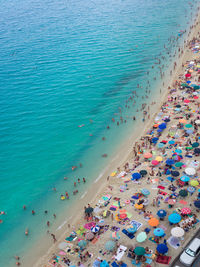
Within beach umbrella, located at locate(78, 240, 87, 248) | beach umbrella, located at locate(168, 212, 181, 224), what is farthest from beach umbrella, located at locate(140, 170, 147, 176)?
beach umbrella, located at locate(78, 240, 87, 248)

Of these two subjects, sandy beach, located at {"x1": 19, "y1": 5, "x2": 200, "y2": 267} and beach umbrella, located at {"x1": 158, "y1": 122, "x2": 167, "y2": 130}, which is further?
beach umbrella, located at {"x1": 158, "y1": 122, "x2": 167, "y2": 130}

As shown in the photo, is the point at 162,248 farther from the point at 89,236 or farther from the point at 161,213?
the point at 89,236

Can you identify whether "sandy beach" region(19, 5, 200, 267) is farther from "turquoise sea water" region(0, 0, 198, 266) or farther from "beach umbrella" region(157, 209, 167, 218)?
"turquoise sea water" region(0, 0, 198, 266)

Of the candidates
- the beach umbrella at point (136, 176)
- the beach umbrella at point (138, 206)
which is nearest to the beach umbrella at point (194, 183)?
the beach umbrella at point (136, 176)

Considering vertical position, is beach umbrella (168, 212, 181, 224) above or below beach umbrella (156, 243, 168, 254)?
above

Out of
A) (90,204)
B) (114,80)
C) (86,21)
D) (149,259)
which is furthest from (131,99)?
(86,21)

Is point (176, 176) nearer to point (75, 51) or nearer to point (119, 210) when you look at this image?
point (119, 210)

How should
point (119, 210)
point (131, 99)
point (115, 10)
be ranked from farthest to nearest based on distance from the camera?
point (115, 10) < point (131, 99) < point (119, 210)
